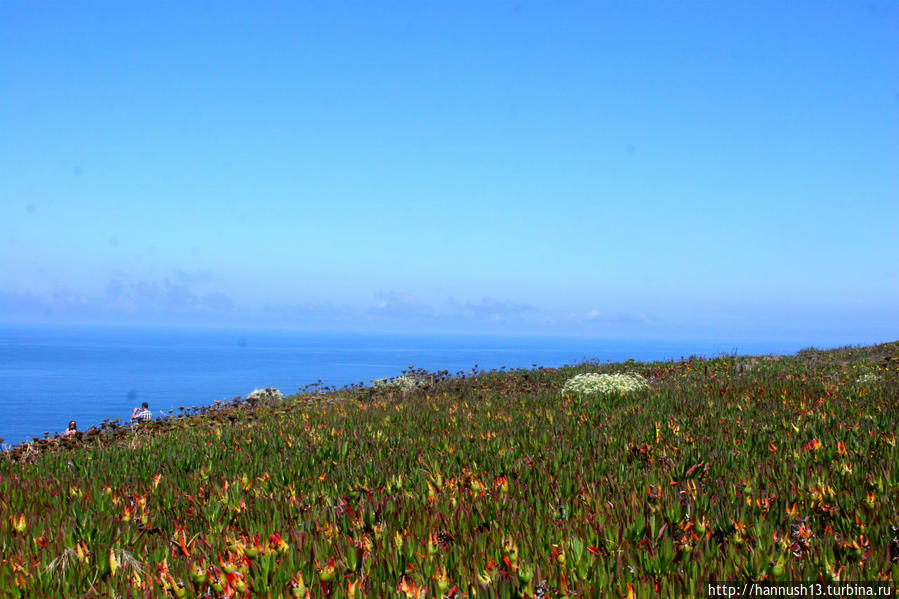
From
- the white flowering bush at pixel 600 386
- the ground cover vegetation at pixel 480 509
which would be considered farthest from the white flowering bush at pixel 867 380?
the white flowering bush at pixel 600 386

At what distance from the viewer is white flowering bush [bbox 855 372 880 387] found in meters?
11.1

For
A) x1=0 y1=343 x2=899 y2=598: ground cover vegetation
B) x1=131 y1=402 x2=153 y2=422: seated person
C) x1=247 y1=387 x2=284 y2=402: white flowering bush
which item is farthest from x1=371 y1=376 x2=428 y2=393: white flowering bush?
x1=0 y1=343 x2=899 y2=598: ground cover vegetation

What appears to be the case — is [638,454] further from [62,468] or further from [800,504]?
[62,468]

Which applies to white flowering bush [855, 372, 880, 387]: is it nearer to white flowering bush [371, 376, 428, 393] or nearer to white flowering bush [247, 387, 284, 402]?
white flowering bush [371, 376, 428, 393]

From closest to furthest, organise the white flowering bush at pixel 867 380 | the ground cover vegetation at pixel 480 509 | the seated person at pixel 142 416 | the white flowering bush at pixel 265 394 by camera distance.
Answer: the ground cover vegetation at pixel 480 509
the white flowering bush at pixel 867 380
the seated person at pixel 142 416
the white flowering bush at pixel 265 394

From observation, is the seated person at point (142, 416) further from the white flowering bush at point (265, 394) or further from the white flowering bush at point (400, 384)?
the white flowering bush at point (400, 384)

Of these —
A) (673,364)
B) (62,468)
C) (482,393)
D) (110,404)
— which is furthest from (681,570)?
(110,404)

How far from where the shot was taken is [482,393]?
612 inches

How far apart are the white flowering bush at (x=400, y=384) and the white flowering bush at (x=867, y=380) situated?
37.9 ft

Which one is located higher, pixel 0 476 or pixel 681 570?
pixel 681 570

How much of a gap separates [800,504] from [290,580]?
11.3 ft

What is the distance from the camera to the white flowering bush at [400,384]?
19.2m

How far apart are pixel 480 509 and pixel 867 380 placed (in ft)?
35.3

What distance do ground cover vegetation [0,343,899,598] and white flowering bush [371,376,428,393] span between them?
34.1ft
